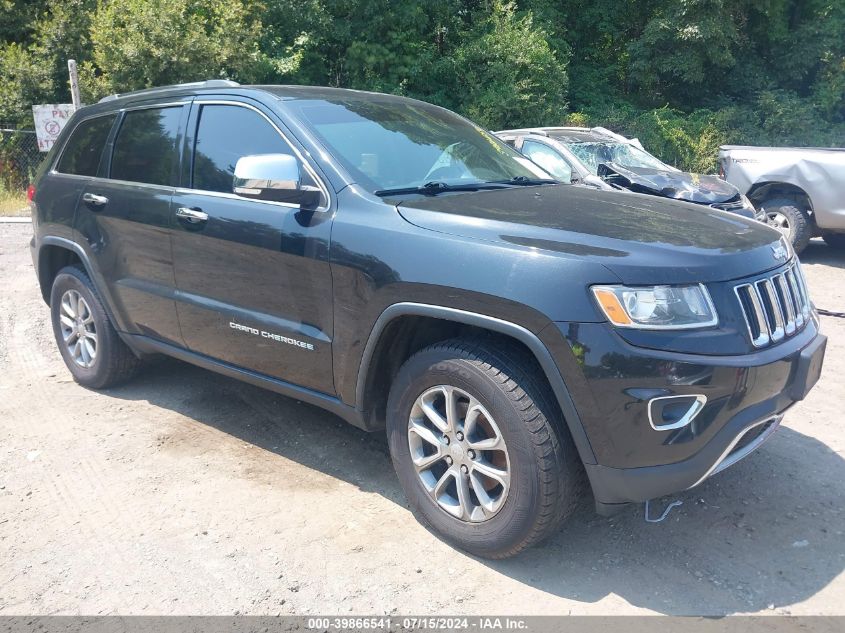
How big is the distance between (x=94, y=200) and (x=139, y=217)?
21.7 inches

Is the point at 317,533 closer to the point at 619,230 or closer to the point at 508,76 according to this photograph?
the point at 619,230

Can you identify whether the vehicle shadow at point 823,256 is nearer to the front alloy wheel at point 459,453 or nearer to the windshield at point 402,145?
the windshield at point 402,145

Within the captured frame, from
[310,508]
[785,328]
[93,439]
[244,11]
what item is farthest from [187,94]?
[244,11]

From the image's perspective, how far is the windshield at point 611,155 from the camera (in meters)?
9.11

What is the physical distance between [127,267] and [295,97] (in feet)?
4.93

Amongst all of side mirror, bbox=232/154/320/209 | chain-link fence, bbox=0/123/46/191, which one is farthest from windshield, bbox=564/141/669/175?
chain-link fence, bbox=0/123/46/191

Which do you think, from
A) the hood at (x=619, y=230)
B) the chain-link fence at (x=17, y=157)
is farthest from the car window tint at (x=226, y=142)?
the chain-link fence at (x=17, y=157)

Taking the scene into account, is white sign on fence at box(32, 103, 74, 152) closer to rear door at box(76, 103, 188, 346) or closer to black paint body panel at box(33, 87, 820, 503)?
rear door at box(76, 103, 188, 346)

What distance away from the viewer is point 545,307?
9.18 ft

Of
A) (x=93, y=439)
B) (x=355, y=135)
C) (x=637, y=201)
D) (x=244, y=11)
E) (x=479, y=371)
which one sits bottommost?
(x=93, y=439)

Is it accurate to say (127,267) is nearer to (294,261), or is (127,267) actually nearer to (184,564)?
(294,261)

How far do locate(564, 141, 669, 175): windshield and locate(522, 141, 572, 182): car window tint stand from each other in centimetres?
24

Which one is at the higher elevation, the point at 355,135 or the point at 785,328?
the point at 355,135

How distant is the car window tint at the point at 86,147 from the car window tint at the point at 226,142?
1107mm
